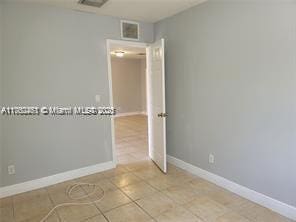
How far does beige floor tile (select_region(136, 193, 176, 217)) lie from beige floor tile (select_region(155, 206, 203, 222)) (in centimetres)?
7

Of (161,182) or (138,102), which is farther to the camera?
(138,102)

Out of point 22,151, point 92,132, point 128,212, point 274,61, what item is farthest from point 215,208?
point 22,151

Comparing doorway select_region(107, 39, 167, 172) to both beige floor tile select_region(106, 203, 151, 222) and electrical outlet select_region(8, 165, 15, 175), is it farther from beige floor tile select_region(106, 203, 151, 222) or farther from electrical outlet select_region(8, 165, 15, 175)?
electrical outlet select_region(8, 165, 15, 175)

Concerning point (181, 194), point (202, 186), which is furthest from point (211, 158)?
point (181, 194)

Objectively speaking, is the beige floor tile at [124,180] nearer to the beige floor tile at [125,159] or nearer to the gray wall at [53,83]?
the gray wall at [53,83]

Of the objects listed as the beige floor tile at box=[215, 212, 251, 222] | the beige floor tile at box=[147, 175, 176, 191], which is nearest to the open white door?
the beige floor tile at box=[147, 175, 176, 191]

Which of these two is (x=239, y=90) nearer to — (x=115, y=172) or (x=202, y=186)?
(x=202, y=186)

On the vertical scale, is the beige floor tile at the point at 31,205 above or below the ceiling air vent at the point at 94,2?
below

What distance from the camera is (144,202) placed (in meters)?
2.62

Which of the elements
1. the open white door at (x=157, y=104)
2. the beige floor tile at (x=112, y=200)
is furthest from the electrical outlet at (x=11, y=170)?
the open white door at (x=157, y=104)

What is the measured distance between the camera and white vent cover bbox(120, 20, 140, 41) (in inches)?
143

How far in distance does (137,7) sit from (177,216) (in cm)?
282

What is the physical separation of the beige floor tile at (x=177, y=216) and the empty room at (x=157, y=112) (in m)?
0.01

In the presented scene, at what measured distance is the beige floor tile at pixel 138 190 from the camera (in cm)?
279
